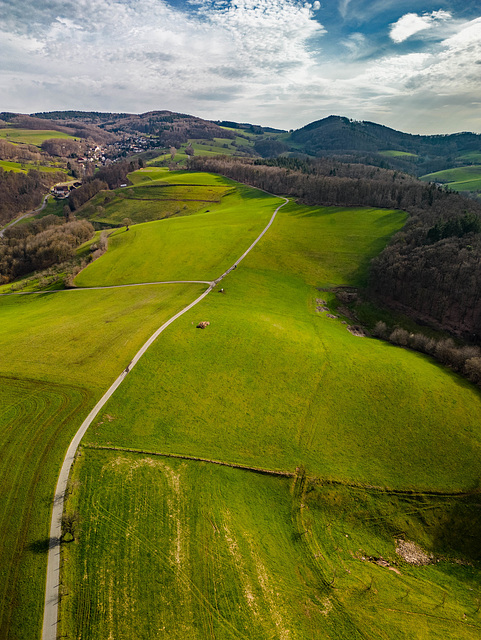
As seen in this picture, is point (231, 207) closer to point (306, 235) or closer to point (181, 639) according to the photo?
point (306, 235)

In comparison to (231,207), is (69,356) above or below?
below

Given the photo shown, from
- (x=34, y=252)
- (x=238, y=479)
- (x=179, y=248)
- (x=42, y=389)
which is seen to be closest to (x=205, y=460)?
(x=238, y=479)

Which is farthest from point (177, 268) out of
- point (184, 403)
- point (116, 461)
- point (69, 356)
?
point (116, 461)

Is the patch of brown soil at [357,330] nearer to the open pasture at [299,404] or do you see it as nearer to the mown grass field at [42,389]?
the open pasture at [299,404]

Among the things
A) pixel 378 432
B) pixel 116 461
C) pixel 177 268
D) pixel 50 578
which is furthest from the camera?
pixel 177 268

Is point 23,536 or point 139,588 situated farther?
point 23,536

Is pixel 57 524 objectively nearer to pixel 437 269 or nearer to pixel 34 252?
pixel 437 269
